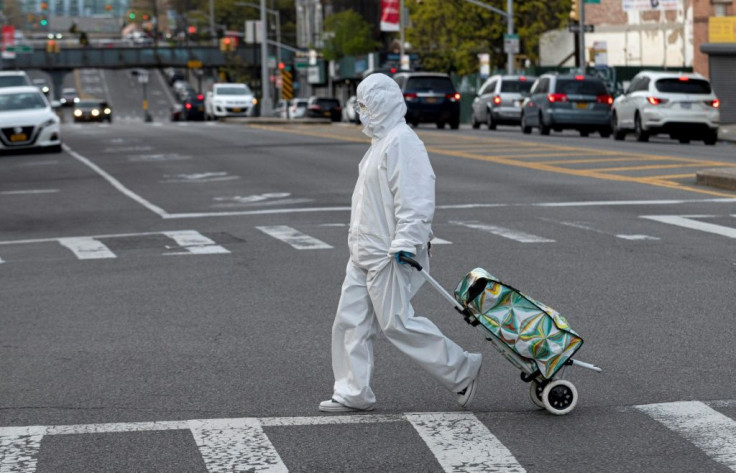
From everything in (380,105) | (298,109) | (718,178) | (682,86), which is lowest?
(298,109)

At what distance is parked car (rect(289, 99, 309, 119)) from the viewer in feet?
264

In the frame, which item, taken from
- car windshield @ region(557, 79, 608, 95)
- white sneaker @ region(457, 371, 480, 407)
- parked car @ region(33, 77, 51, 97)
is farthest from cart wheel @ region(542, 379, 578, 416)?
parked car @ region(33, 77, 51, 97)

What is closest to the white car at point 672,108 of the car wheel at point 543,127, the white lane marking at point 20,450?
the car wheel at point 543,127

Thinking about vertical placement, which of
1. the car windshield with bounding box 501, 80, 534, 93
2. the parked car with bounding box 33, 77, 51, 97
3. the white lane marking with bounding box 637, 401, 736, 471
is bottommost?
the white lane marking with bounding box 637, 401, 736, 471

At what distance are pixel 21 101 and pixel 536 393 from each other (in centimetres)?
3021

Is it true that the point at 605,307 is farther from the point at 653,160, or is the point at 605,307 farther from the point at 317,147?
the point at 317,147

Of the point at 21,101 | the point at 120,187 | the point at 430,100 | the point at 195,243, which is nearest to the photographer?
the point at 195,243

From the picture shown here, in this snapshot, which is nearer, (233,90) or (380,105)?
(380,105)

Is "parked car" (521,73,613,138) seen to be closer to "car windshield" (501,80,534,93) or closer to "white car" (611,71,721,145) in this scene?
"white car" (611,71,721,145)

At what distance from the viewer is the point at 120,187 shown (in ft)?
78.5

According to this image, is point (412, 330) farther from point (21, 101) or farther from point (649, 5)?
point (649, 5)

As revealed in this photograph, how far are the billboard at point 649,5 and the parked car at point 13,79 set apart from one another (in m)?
26.6

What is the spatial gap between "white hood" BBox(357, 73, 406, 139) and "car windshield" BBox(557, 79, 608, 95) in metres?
34.3

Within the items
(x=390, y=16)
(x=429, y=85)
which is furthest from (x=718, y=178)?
A: (x=390, y=16)
